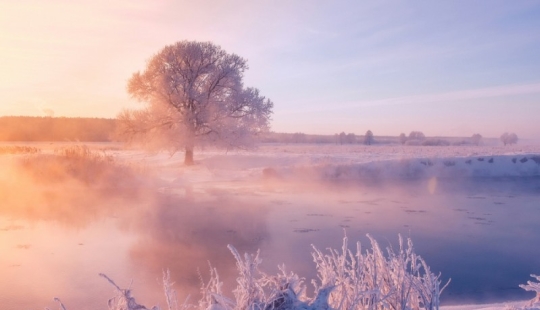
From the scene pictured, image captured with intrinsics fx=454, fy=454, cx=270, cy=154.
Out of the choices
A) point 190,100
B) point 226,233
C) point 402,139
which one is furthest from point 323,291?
point 402,139

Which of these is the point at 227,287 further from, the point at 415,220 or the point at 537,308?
the point at 415,220

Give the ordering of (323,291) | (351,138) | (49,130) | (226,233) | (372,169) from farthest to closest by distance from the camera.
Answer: (351,138) < (49,130) < (372,169) < (226,233) < (323,291)

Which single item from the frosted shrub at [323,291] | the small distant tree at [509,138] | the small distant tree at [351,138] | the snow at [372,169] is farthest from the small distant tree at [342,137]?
the frosted shrub at [323,291]

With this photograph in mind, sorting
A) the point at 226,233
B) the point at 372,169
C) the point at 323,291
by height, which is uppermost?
the point at 323,291

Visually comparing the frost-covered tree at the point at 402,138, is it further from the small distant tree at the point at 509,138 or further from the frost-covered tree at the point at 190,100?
the frost-covered tree at the point at 190,100

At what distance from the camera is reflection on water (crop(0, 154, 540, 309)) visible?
7398 millimetres

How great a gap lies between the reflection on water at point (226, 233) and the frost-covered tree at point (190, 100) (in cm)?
700

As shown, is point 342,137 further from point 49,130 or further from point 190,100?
point 190,100

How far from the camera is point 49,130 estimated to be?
76688 mm

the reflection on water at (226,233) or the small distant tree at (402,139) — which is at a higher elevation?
the small distant tree at (402,139)

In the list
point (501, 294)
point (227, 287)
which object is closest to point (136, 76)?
point (227, 287)

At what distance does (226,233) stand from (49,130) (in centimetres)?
7526

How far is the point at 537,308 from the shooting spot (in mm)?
4547

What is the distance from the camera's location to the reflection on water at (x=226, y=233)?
24.3ft
